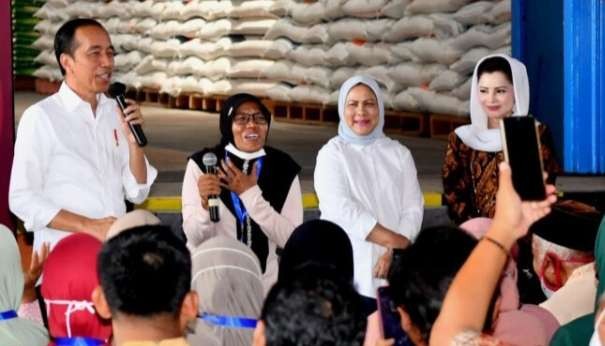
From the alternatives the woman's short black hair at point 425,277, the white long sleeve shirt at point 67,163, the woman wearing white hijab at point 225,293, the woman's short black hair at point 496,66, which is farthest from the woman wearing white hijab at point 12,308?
the woman's short black hair at point 496,66

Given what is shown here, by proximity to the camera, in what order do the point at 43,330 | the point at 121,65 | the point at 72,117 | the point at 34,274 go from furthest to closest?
1. the point at 121,65
2. the point at 72,117
3. the point at 34,274
4. the point at 43,330

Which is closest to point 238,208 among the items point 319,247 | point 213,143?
point 319,247

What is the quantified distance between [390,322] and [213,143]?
7793 mm

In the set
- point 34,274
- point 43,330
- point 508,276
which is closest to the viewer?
point 508,276

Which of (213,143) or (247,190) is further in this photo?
(213,143)

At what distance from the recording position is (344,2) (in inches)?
464

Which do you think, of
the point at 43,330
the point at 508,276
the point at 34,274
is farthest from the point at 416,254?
the point at 34,274

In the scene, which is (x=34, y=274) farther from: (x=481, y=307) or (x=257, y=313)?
(x=481, y=307)

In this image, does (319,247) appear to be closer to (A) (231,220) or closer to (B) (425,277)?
(A) (231,220)

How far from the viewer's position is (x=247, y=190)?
4848 millimetres

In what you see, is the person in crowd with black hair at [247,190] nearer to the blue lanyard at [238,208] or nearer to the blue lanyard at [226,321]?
the blue lanyard at [238,208]

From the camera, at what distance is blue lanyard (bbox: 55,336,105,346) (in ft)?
10.4

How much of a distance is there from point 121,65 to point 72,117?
10805 millimetres

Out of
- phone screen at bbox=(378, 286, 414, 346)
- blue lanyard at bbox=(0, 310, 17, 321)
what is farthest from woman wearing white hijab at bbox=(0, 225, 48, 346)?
phone screen at bbox=(378, 286, 414, 346)
